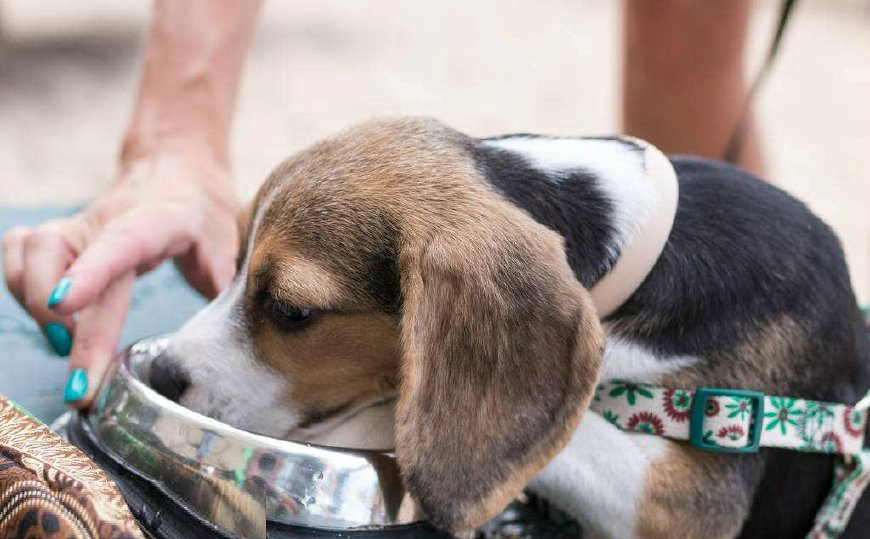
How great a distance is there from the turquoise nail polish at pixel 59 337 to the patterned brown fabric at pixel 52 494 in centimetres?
80

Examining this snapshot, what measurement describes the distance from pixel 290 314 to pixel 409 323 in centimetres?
31

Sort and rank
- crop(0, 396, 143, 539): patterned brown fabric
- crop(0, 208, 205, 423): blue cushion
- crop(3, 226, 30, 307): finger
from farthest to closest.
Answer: crop(0, 208, 205, 423): blue cushion, crop(3, 226, 30, 307): finger, crop(0, 396, 143, 539): patterned brown fabric

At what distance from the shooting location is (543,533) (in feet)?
6.66

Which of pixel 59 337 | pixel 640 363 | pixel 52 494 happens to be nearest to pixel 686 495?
pixel 640 363

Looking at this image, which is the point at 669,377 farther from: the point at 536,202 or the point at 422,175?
the point at 422,175

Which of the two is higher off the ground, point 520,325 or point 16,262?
point 520,325

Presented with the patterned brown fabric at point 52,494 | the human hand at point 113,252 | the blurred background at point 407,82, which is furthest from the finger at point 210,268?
the blurred background at point 407,82

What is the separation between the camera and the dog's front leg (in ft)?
6.39

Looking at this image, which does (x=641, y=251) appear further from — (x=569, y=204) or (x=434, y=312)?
(x=434, y=312)

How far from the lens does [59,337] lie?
2363 mm

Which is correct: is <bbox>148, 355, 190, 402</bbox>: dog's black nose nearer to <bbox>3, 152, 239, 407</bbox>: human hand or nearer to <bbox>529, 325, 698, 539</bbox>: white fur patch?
<bbox>3, 152, 239, 407</bbox>: human hand

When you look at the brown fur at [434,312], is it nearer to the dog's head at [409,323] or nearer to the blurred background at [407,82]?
the dog's head at [409,323]

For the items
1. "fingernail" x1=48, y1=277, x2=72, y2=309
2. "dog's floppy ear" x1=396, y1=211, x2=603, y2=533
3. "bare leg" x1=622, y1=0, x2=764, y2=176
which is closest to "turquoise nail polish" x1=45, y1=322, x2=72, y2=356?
"fingernail" x1=48, y1=277, x2=72, y2=309

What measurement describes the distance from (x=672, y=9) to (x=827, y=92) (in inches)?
228
